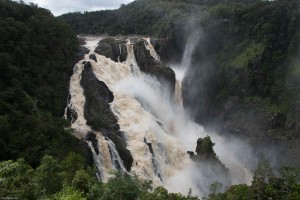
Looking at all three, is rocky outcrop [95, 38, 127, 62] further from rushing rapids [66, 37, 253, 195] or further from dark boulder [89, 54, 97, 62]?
dark boulder [89, 54, 97, 62]

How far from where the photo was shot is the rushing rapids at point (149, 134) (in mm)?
35969

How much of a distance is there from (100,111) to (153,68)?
47.2ft

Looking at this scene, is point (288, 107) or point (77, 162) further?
point (288, 107)

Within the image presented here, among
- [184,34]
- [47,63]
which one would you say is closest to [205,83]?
[184,34]

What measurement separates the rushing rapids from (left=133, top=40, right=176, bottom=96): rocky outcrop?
77 centimetres

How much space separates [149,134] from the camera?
3916 centimetres

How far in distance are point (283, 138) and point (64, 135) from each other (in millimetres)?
28873

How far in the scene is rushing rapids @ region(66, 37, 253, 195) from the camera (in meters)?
36.0

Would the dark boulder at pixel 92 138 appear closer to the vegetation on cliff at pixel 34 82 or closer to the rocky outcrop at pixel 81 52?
the vegetation on cliff at pixel 34 82

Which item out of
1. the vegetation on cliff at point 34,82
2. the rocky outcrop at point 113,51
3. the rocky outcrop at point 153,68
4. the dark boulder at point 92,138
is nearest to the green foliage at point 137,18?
the rocky outcrop at point 153,68

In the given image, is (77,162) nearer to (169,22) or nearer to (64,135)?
(64,135)

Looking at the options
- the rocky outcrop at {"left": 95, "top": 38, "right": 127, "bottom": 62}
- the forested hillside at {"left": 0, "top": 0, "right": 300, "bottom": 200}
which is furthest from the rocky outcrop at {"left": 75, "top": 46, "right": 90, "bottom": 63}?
the rocky outcrop at {"left": 95, "top": 38, "right": 127, "bottom": 62}

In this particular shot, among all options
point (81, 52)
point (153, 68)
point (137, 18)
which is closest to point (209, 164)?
point (153, 68)

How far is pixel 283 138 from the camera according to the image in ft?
160
